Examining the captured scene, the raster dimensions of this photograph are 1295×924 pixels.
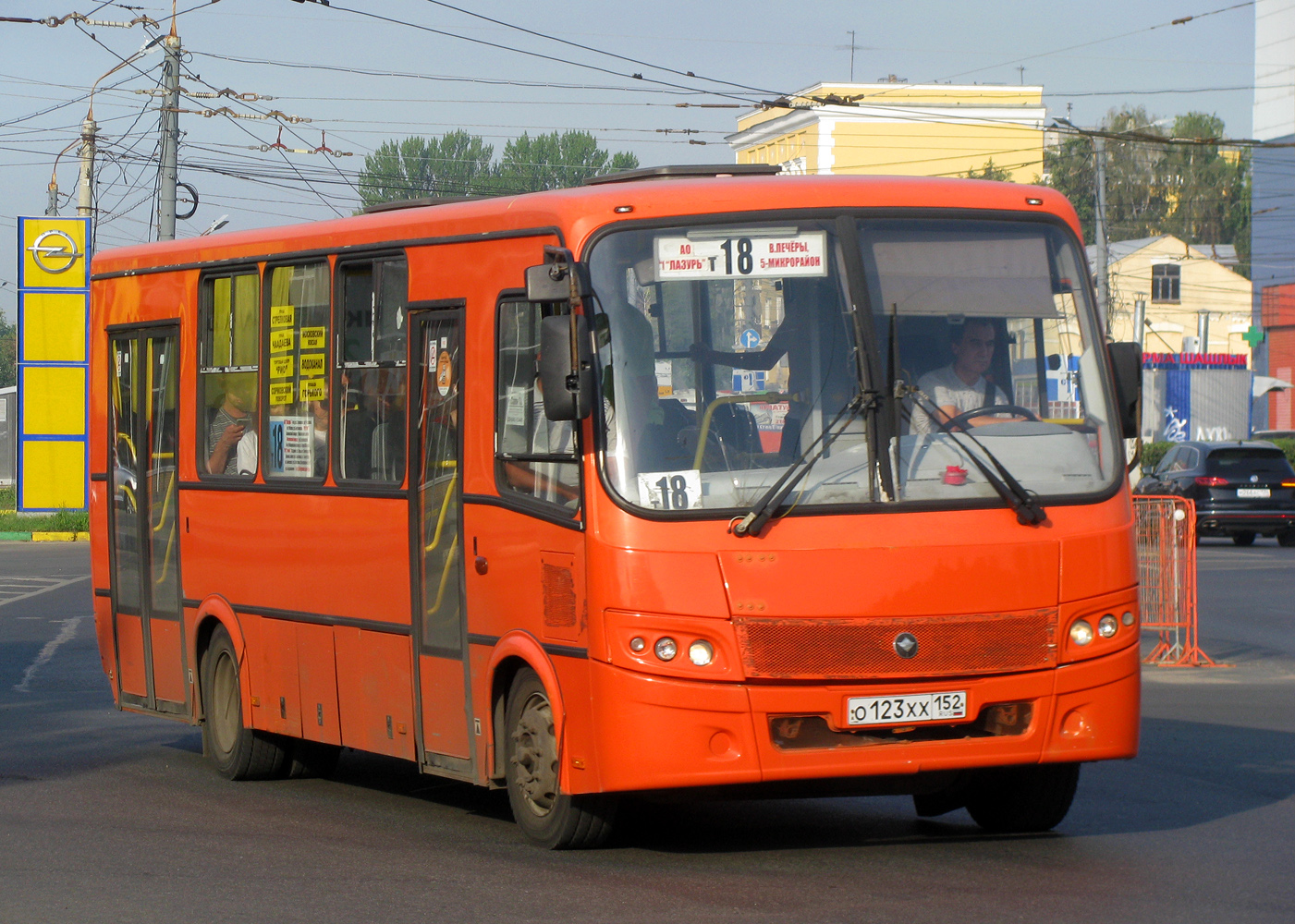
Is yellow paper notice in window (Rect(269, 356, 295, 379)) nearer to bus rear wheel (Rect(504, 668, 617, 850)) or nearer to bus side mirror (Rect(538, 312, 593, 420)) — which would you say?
bus rear wheel (Rect(504, 668, 617, 850))

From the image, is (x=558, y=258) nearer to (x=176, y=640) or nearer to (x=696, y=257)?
(x=696, y=257)

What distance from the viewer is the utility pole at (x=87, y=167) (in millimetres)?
36594

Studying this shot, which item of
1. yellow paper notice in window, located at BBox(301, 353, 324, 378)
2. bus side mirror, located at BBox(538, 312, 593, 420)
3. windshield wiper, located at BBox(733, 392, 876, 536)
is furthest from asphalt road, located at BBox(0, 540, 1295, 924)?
yellow paper notice in window, located at BBox(301, 353, 324, 378)

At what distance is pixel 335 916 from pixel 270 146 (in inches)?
1219

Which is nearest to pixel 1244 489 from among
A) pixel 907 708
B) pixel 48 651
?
pixel 48 651

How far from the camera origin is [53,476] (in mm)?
36094

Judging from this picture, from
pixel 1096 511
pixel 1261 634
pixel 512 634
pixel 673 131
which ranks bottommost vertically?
pixel 1261 634

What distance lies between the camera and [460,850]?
25.5 feet

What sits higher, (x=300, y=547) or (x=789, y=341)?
(x=789, y=341)

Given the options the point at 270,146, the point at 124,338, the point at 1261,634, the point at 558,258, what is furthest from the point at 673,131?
the point at 558,258

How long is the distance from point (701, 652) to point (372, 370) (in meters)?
2.82

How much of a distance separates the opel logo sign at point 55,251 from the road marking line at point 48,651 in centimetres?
1862

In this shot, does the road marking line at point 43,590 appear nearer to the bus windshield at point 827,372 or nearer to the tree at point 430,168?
the bus windshield at point 827,372

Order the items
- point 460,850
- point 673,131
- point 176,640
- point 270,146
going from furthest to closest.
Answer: point 270,146 < point 673,131 < point 176,640 < point 460,850
